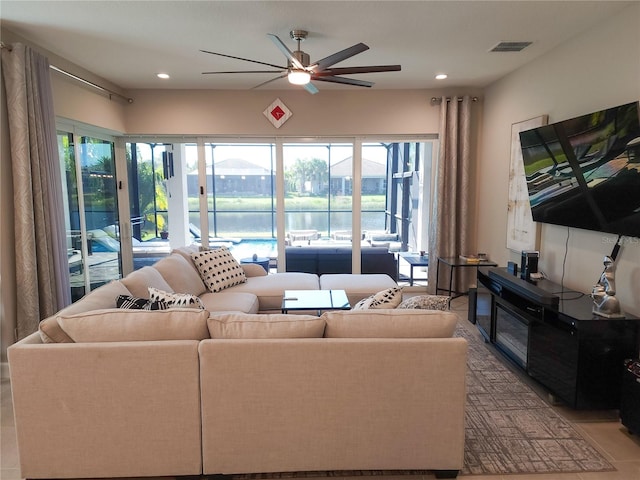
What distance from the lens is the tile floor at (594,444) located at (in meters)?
2.02

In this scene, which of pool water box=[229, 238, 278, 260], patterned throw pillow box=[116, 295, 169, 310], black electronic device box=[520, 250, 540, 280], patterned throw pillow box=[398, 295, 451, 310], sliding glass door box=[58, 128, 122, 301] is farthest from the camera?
pool water box=[229, 238, 278, 260]

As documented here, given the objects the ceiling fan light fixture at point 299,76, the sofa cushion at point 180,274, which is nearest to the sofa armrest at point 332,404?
the sofa cushion at point 180,274

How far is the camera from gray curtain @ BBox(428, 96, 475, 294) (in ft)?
16.8

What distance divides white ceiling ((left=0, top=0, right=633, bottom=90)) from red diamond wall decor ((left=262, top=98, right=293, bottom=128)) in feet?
3.37

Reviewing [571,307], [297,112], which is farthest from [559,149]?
[297,112]

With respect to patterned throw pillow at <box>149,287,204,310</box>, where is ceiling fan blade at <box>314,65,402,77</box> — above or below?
above

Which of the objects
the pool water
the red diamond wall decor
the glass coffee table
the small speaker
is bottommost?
the small speaker

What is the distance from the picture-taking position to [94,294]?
2.40 m

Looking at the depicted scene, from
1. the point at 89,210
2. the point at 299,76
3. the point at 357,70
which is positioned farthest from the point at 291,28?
the point at 89,210

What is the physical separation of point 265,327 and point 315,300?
61.1 inches

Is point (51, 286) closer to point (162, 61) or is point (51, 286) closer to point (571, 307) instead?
point (162, 61)

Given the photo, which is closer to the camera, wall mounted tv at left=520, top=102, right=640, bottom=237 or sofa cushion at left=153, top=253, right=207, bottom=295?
wall mounted tv at left=520, top=102, right=640, bottom=237

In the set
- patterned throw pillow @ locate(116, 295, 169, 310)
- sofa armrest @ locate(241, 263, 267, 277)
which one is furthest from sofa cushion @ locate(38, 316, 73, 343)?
sofa armrest @ locate(241, 263, 267, 277)

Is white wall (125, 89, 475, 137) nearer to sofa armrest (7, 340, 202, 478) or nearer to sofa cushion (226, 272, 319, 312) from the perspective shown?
sofa cushion (226, 272, 319, 312)
